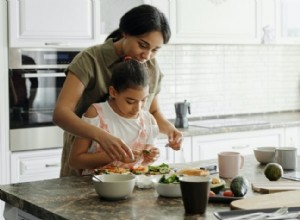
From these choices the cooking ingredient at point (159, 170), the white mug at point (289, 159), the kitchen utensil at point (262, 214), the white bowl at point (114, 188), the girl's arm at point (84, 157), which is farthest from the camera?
the white mug at point (289, 159)

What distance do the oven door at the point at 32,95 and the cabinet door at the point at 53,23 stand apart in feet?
0.63

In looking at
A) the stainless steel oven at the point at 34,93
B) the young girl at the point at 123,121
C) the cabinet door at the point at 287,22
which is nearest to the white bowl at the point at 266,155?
the young girl at the point at 123,121

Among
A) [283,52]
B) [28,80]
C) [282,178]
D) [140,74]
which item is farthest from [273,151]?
[283,52]

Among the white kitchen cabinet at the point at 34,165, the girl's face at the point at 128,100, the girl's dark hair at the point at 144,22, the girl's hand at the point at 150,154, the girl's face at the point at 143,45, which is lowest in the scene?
the white kitchen cabinet at the point at 34,165

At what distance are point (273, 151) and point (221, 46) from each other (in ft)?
8.34

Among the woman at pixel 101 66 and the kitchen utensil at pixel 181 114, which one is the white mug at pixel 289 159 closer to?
the woman at pixel 101 66

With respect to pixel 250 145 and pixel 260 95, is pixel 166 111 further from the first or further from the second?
pixel 260 95

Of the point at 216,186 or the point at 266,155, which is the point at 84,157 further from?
the point at 266,155

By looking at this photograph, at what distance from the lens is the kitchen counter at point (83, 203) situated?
1712 mm

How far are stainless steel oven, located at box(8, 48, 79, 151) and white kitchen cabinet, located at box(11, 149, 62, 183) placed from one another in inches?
1.7

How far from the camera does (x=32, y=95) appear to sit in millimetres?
3766

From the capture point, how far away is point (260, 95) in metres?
5.32

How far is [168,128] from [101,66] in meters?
0.42

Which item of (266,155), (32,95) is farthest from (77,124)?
(32,95)
